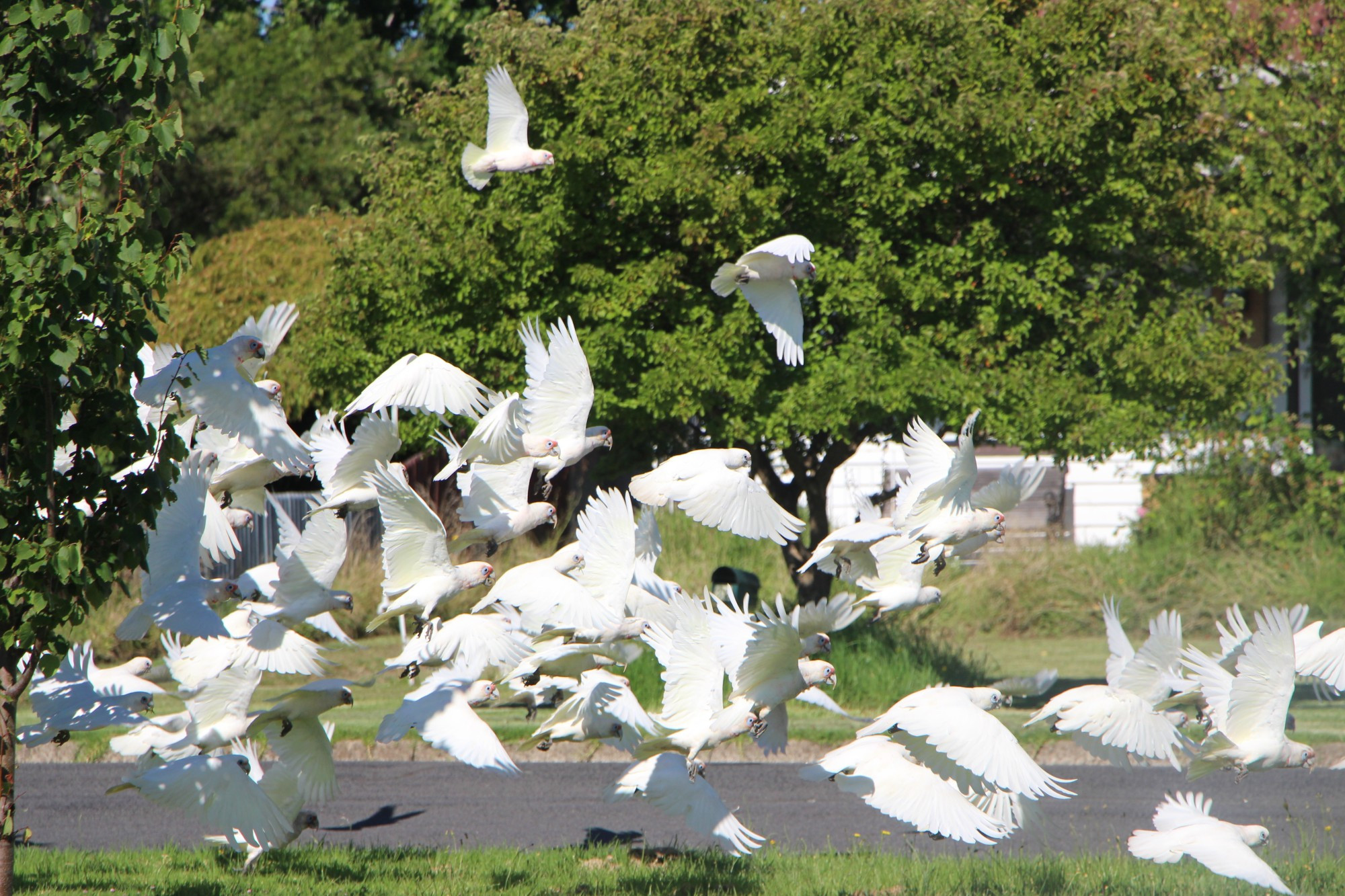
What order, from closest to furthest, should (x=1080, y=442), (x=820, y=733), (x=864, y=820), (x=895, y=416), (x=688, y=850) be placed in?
1. (x=688, y=850)
2. (x=864, y=820)
3. (x=820, y=733)
4. (x=1080, y=442)
5. (x=895, y=416)

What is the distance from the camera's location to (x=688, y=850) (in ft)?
20.3

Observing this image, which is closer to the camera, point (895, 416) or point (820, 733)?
point (820, 733)

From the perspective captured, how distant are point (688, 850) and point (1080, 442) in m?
4.37

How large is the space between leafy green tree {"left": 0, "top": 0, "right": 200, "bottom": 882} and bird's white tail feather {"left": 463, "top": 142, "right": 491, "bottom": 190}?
2.22m

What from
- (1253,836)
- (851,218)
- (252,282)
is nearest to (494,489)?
(1253,836)

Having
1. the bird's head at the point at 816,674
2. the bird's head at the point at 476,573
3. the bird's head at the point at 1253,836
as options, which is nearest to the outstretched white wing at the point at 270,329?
the bird's head at the point at 476,573

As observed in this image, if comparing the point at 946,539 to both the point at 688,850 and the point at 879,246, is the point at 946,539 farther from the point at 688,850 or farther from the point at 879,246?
the point at 879,246

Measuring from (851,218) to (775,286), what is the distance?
3674 mm

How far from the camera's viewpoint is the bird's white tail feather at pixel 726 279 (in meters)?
5.78

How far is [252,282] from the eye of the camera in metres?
16.0

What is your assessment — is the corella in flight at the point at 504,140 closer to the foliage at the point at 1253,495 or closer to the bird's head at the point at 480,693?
the bird's head at the point at 480,693

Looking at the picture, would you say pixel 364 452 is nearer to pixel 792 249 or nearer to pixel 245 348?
pixel 245 348

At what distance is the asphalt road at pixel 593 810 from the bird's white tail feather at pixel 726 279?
2.63 meters

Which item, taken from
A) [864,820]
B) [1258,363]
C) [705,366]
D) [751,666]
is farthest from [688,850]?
[1258,363]
